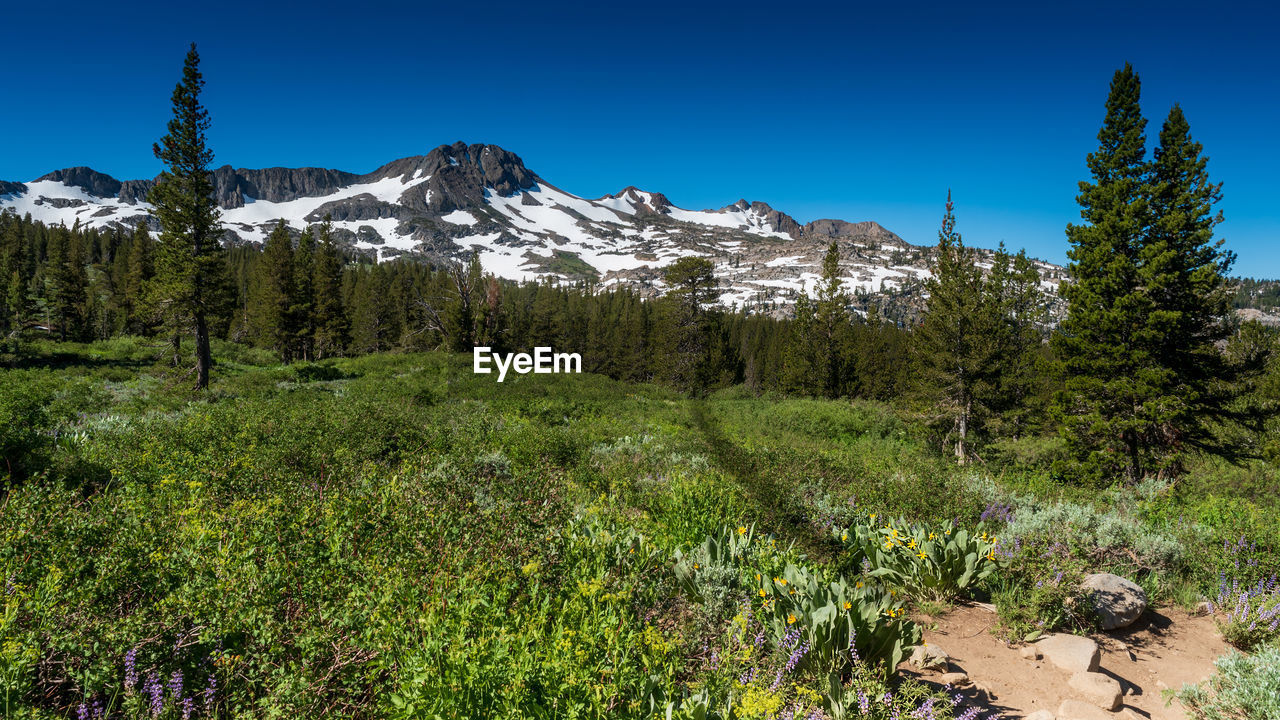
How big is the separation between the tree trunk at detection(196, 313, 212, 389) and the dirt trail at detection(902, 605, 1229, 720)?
1025 inches

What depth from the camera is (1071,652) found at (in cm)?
442

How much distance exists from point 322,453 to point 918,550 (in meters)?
8.11

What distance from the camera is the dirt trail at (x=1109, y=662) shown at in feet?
13.3

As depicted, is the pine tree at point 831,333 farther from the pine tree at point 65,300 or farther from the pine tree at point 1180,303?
the pine tree at point 65,300

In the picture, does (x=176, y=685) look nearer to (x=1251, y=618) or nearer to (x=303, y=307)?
(x=1251, y=618)

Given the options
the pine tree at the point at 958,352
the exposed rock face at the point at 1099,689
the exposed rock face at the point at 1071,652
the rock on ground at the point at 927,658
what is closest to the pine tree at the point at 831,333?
the pine tree at the point at 958,352

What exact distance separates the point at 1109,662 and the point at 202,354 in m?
28.4

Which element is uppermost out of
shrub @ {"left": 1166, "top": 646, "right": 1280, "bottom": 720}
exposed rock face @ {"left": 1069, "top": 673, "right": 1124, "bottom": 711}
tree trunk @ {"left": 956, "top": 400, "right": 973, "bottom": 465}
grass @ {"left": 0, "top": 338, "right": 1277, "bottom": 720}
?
grass @ {"left": 0, "top": 338, "right": 1277, "bottom": 720}

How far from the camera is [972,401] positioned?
74.2 ft

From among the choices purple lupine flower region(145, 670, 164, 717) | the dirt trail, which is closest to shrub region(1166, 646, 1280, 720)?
the dirt trail

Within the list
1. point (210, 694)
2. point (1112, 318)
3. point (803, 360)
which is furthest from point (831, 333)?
point (210, 694)

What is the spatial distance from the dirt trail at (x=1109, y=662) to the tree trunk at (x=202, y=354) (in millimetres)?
26022

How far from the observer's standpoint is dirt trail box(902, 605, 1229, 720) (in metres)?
4.05

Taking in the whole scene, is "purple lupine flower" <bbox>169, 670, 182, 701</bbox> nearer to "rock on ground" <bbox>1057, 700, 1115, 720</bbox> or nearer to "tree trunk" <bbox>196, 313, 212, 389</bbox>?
"rock on ground" <bbox>1057, 700, 1115, 720</bbox>
